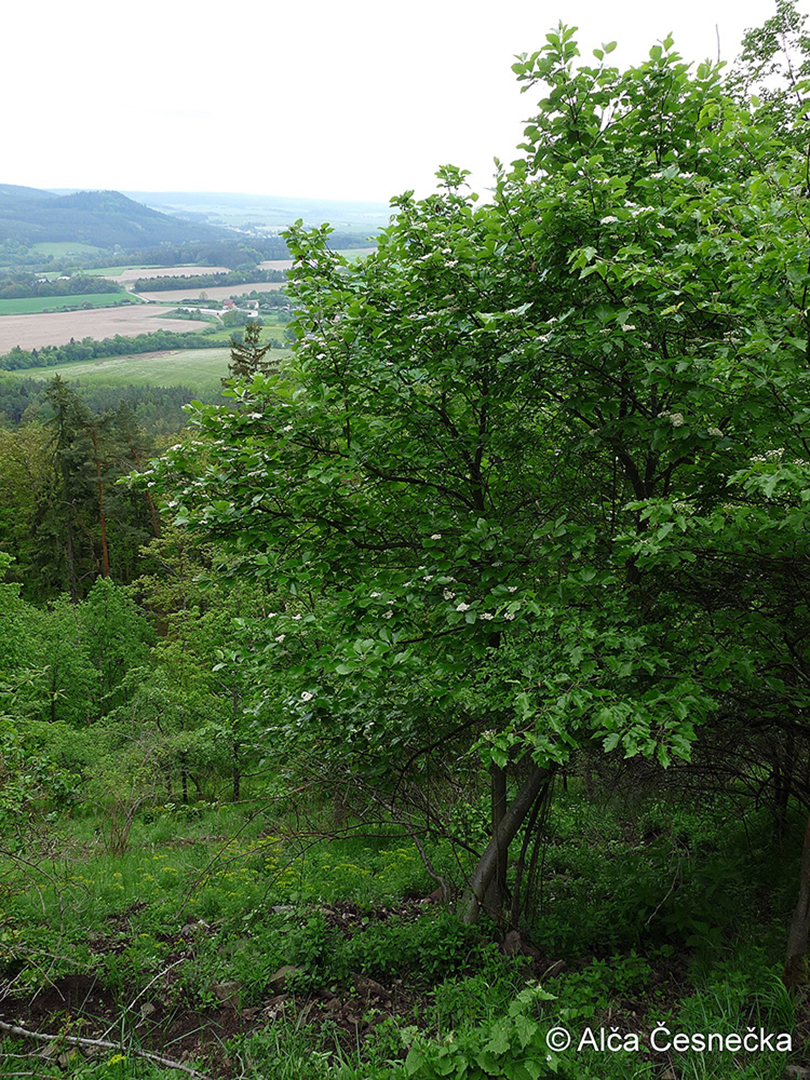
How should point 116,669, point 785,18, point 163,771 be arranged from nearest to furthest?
point 785,18, point 163,771, point 116,669

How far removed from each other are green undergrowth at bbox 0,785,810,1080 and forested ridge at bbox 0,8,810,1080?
0.13 ft

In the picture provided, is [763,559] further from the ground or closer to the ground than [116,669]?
further from the ground

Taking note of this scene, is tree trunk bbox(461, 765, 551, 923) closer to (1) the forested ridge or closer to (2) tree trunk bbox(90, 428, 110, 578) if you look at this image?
(1) the forested ridge

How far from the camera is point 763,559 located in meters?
4.07

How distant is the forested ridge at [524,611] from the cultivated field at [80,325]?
172m

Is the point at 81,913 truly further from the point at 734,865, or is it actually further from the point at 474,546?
the point at 734,865

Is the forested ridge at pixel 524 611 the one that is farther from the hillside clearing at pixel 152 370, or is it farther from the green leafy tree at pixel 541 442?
the hillside clearing at pixel 152 370

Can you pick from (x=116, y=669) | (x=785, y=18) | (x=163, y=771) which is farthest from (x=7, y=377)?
(x=785, y=18)

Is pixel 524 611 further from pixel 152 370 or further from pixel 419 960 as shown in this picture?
pixel 152 370

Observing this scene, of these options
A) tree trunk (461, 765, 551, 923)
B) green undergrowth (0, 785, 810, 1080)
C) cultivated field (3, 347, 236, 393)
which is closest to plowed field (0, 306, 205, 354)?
cultivated field (3, 347, 236, 393)

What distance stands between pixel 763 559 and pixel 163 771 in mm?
15753

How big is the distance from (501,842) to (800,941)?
2.35 m

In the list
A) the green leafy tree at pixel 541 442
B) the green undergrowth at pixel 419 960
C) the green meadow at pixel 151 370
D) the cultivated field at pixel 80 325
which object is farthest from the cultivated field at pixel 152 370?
the green leafy tree at pixel 541 442

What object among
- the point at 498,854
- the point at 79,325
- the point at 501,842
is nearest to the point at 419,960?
the point at 498,854
